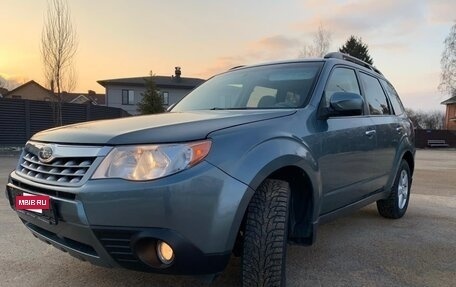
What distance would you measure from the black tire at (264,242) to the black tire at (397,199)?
9.25ft

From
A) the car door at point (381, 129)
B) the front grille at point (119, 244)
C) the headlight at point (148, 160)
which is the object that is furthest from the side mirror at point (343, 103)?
the front grille at point (119, 244)

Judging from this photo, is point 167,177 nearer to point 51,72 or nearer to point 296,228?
point 296,228

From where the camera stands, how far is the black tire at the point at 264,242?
7.96 ft

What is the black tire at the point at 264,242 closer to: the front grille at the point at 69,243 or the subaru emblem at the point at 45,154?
the front grille at the point at 69,243

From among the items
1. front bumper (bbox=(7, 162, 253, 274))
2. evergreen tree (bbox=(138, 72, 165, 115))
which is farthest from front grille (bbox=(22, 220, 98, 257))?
evergreen tree (bbox=(138, 72, 165, 115))

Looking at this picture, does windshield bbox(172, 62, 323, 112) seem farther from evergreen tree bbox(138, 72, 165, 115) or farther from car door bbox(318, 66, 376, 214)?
evergreen tree bbox(138, 72, 165, 115)

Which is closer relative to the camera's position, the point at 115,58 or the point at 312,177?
the point at 312,177

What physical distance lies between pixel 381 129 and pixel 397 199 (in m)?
1.19

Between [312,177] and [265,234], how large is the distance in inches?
26.9

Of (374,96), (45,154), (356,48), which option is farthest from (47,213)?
(356,48)

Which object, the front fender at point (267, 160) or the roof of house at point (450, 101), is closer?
the front fender at point (267, 160)

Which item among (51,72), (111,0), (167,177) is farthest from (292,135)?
(51,72)

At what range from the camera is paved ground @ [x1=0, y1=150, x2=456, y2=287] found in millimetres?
3106

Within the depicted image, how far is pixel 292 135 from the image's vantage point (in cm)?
Result: 281
